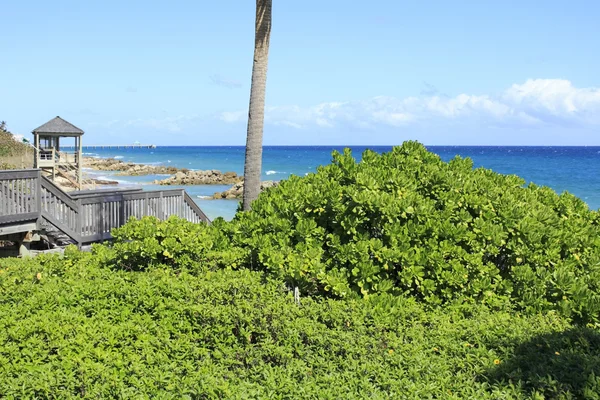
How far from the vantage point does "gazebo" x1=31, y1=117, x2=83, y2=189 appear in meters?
30.6

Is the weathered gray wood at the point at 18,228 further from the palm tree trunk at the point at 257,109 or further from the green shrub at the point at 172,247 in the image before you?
the green shrub at the point at 172,247

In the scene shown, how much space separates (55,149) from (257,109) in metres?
26.7

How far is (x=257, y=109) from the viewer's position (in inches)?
372

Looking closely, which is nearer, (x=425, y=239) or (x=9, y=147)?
(x=425, y=239)

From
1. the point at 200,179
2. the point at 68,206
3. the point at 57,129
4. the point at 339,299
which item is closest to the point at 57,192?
the point at 68,206

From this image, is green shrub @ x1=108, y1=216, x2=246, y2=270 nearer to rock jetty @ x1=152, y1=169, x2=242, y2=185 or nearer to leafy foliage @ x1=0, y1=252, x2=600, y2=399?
leafy foliage @ x1=0, y1=252, x2=600, y2=399

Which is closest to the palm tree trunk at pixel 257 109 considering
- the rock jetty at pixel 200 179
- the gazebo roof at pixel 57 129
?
the gazebo roof at pixel 57 129

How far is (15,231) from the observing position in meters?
12.6

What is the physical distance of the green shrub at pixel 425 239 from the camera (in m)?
5.99

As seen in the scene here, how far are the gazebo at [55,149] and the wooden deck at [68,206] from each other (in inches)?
723

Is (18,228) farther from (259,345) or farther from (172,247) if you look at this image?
(259,345)

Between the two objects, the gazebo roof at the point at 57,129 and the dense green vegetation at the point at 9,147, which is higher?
the gazebo roof at the point at 57,129

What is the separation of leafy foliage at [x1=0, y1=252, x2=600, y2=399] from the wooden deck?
679 centimetres

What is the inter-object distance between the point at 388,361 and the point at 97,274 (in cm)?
377
